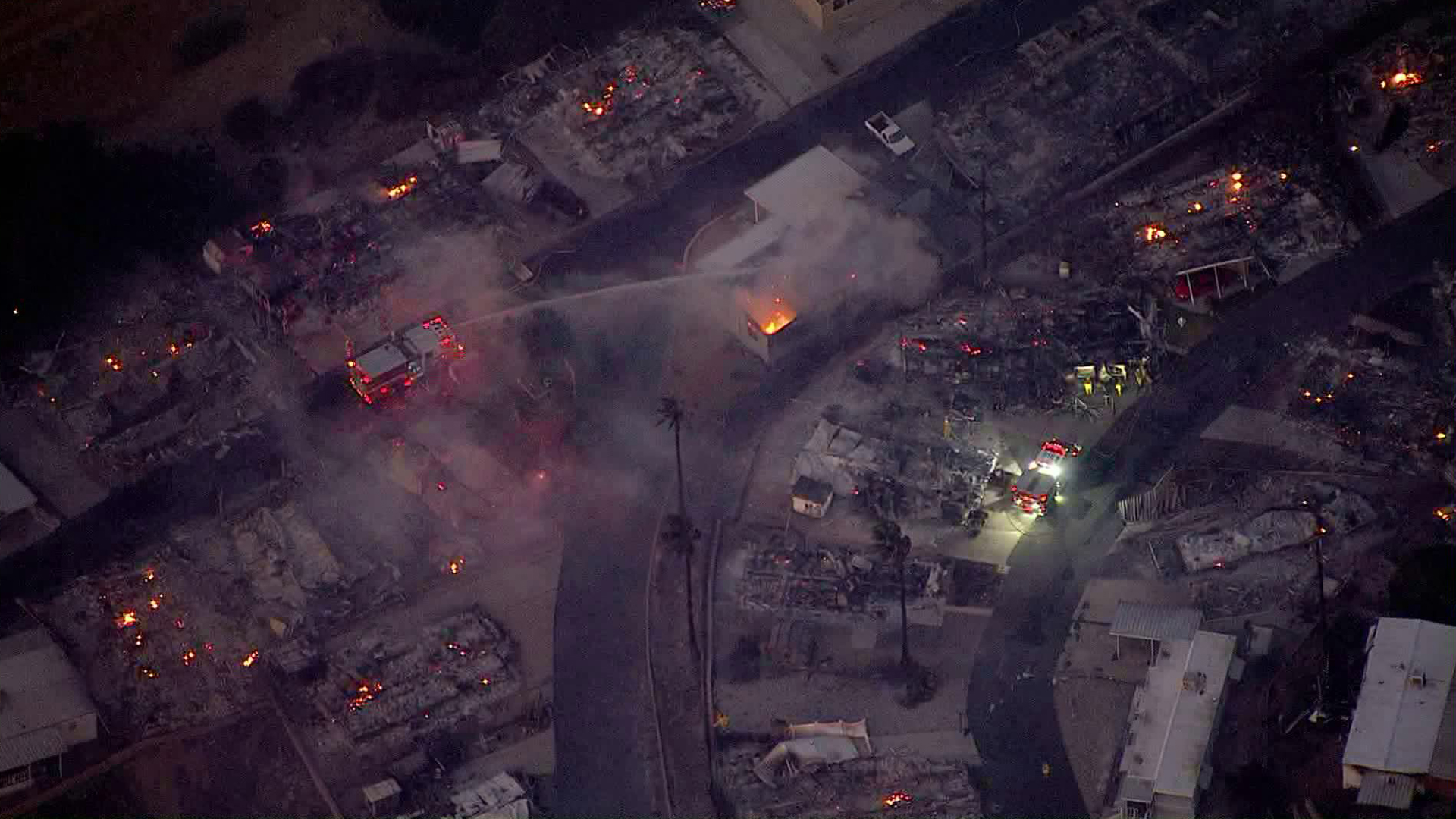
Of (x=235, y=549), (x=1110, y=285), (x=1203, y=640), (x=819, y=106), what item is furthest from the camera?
(x=819, y=106)

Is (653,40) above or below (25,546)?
above

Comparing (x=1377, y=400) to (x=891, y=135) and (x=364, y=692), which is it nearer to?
(x=891, y=135)

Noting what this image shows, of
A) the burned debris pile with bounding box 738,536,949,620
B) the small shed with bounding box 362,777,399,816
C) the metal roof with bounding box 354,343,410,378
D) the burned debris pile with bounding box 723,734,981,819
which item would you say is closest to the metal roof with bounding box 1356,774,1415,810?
the burned debris pile with bounding box 723,734,981,819

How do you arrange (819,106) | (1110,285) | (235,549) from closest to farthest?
(235,549) < (1110,285) < (819,106)

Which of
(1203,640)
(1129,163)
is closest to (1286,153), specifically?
(1129,163)

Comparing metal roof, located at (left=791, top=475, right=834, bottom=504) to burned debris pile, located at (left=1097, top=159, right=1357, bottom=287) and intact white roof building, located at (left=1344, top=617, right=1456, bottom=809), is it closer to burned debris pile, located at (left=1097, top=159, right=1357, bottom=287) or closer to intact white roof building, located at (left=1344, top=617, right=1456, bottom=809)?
burned debris pile, located at (left=1097, top=159, right=1357, bottom=287)

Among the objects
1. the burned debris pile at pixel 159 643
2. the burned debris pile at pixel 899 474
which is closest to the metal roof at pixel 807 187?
the burned debris pile at pixel 899 474

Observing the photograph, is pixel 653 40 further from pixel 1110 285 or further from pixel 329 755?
pixel 329 755
